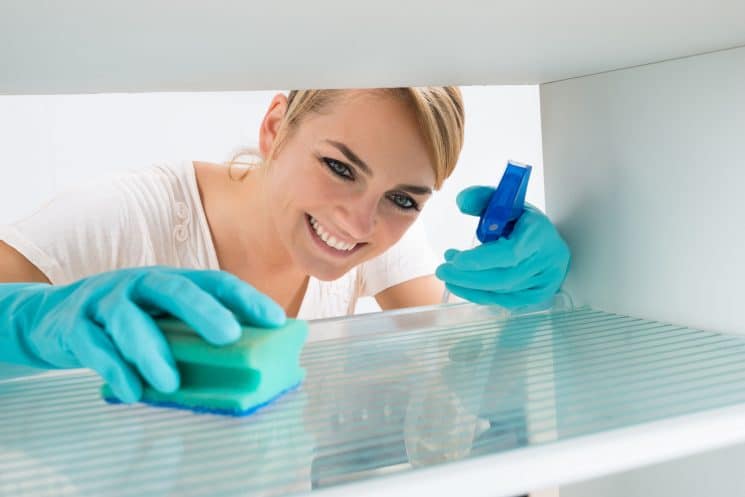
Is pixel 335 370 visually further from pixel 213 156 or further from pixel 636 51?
pixel 213 156

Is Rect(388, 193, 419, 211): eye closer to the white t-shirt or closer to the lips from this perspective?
the lips

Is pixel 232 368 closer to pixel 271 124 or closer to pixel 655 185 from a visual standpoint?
pixel 655 185

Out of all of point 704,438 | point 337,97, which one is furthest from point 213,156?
point 704,438

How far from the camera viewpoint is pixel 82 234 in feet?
5.48

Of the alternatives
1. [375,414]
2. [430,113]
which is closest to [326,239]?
[430,113]

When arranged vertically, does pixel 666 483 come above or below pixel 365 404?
below

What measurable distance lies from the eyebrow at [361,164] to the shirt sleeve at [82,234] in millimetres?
503

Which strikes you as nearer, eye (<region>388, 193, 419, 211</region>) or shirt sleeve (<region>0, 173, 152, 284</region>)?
shirt sleeve (<region>0, 173, 152, 284</region>)

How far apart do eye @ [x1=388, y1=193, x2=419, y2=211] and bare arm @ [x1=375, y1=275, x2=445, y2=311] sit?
16.1 inches

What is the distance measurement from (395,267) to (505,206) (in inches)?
54.9

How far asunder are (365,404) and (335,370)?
102mm

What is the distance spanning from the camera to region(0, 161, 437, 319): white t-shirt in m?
1.61

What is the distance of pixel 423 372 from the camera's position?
64 cm

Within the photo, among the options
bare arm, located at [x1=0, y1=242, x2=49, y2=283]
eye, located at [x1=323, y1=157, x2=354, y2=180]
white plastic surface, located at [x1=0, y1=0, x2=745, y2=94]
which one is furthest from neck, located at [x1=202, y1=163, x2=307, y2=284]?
white plastic surface, located at [x1=0, y1=0, x2=745, y2=94]
